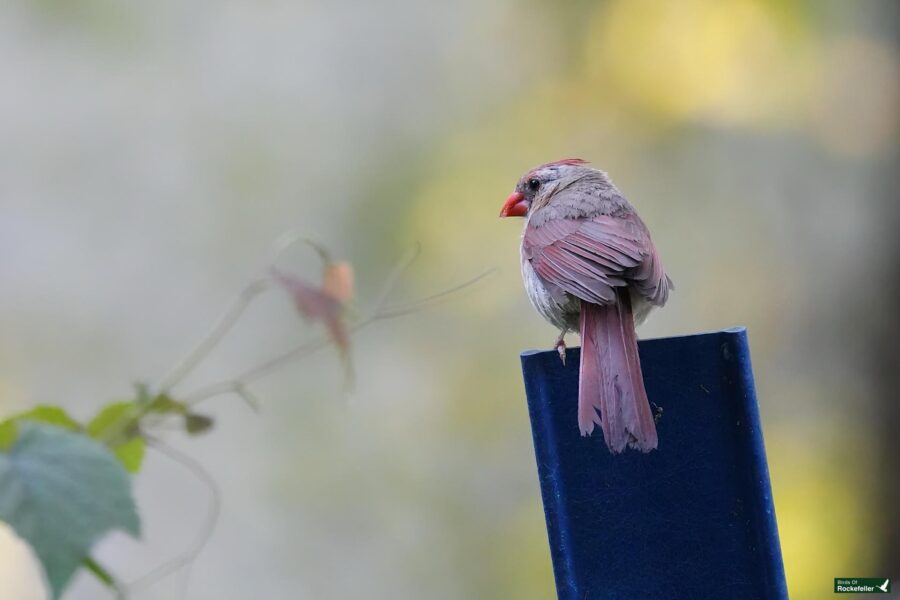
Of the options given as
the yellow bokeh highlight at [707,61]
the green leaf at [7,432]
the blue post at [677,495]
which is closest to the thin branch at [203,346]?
the green leaf at [7,432]

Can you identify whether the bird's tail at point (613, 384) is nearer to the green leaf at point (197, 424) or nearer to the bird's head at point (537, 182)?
the green leaf at point (197, 424)

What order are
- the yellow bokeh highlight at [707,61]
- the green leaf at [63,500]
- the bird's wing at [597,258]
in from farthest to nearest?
the yellow bokeh highlight at [707,61] → the bird's wing at [597,258] → the green leaf at [63,500]

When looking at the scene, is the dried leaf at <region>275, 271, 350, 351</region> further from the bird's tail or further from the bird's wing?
the bird's wing

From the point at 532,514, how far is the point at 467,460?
41 centimetres

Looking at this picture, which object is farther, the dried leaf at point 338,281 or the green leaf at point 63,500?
the dried leaf at point 338,281

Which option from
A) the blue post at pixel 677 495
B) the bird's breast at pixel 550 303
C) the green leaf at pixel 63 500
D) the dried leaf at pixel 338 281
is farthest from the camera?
the bird's breast at pixel 550 303

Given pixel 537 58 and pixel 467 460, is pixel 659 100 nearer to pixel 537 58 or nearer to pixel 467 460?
pixel 537 58

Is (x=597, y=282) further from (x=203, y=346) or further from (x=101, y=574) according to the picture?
(x=101, y=574)

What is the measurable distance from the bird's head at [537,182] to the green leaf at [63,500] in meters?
2.54

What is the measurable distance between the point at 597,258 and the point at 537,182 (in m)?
1.02

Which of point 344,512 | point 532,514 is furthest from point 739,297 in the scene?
point 344,512

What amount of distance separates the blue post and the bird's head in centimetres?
175

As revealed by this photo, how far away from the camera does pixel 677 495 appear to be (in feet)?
5.27

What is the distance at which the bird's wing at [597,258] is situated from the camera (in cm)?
234
